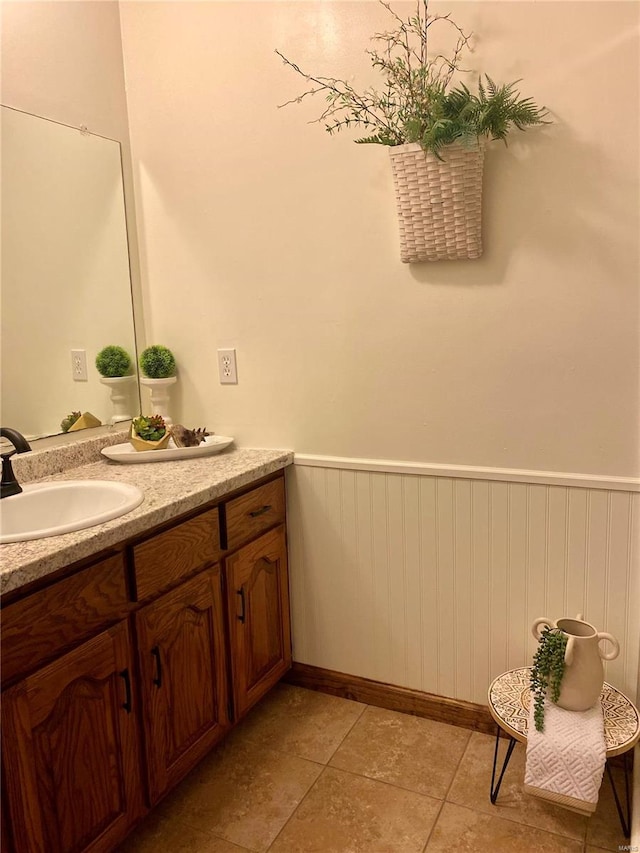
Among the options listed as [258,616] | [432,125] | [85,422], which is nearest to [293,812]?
[258,616]

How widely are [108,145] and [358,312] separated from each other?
40.2 inches

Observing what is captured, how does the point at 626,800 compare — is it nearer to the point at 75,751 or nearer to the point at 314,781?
the point at 314,781

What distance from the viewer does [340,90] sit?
185 centimetres

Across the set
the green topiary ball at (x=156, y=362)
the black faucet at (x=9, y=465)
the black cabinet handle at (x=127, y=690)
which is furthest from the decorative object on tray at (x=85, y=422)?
the black cabinet handle at (x=127, y=690)

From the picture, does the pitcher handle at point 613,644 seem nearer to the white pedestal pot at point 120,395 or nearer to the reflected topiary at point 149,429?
the reflected topiary at point 149,429

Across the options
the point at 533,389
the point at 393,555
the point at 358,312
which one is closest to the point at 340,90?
the point at 358,312

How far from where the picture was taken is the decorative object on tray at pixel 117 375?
2.12 meters

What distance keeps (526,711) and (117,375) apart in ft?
5.20

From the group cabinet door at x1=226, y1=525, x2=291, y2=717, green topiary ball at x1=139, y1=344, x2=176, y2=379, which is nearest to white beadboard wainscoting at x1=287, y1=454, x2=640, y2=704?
cabinet door at x1=226, y1=525, x2=291, y2=717

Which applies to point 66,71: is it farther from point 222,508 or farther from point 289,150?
point 222,508

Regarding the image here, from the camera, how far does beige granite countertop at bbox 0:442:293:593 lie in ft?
3.95

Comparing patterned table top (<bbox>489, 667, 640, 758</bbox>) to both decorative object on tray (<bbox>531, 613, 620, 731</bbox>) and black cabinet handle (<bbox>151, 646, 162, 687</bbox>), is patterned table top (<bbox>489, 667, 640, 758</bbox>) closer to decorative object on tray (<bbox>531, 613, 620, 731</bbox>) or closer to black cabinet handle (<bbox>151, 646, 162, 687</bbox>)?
decorative object on tray (<bbox>531, 613, 620, 731</bbox>)

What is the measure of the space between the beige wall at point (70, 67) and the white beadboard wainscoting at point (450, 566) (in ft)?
3.12

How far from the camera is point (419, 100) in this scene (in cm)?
163
